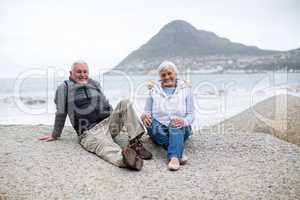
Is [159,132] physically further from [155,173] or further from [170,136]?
Answer: [155,173]

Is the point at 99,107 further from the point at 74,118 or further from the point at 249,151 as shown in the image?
the point at 249,151

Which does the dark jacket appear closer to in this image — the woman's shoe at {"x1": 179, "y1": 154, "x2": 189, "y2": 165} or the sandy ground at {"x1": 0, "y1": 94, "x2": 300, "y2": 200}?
the sandy ground at {"x1": 0, "y1": 94, "x2": 300, "y2": 200}

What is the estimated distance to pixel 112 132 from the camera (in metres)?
4.45

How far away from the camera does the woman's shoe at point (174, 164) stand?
368 cm

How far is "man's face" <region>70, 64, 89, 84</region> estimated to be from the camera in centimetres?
448

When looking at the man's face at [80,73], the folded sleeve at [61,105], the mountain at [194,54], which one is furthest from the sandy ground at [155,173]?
the mountain at [194,54]

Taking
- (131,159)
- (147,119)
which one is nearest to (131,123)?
(147,119)

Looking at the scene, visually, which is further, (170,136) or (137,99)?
(137,99)

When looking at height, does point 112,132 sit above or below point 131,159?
above

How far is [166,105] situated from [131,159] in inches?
41.3

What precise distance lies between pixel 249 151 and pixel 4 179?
3120 mm

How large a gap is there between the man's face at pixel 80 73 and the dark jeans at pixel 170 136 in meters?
1.17

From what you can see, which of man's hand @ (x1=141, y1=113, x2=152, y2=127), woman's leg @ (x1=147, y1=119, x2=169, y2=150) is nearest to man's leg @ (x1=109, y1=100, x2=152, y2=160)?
man's hand @ (x1=141, y1=113, x2=152, y2=127)

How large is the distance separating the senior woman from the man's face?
0.95 meters
